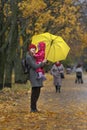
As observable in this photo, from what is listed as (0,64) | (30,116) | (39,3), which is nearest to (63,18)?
(39,3)

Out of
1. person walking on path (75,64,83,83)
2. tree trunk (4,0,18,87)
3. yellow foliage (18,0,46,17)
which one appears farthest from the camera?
person walking on path (75,64,83,83)

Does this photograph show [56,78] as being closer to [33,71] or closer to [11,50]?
[11,50]

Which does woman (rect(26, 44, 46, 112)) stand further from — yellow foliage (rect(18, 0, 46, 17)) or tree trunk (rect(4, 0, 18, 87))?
yellow foliage (rect(18, 0, 46, 17))

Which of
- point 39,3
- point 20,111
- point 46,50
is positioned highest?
point 39,3

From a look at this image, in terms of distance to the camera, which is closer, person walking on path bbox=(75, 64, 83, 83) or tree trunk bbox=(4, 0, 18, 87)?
tree trunk bbox=(4, 0, 18, 87)

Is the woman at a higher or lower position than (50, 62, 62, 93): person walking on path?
higher

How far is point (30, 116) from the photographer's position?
13.1m

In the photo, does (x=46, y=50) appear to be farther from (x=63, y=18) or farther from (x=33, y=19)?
(x=63, y=18)

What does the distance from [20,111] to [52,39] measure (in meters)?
2.41

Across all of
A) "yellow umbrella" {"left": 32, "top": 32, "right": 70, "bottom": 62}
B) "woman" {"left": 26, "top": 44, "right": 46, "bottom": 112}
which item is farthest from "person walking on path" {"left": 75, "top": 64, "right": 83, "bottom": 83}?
"woman" {"left": 26, "top": 44, "right": 46, "bottom": 112}

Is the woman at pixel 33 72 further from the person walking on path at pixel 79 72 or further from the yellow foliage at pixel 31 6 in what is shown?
the person walking on path at pixel 79 72

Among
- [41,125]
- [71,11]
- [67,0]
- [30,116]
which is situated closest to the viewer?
[41,125]

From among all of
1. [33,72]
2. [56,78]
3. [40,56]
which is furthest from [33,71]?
[56,78]

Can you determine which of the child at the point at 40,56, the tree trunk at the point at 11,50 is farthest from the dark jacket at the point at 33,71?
the tree trunk at the point at 11,50
